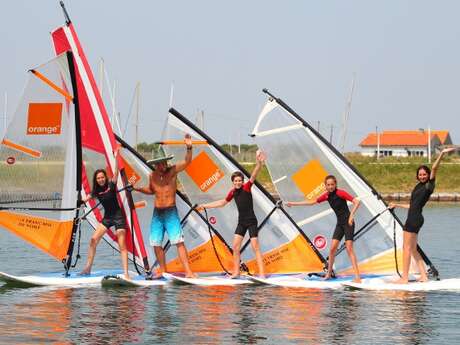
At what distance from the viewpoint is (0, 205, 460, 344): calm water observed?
1055cm

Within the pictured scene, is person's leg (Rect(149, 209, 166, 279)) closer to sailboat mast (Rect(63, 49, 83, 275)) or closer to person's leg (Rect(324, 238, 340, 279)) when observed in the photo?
sailboat mast (Rect(63, 49, 83, 275))

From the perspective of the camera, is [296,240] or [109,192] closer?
[109,192]

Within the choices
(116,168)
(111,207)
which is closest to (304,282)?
(111,207)

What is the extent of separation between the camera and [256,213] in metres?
14.7

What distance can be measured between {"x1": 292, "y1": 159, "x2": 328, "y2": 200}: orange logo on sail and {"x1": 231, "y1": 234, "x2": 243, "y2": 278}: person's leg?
4.17 ft

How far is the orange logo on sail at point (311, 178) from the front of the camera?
1460 centimetres

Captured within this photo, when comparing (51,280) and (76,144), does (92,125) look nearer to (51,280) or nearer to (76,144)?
(76,144)

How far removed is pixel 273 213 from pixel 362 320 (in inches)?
133

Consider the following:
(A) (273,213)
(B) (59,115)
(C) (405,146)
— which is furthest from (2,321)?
(C) (405,146)

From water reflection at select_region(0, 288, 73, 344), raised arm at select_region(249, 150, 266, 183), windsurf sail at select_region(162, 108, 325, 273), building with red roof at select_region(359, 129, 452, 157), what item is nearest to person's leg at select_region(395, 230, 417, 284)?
windsurf sail at select_region(162, 108, 325, 273)

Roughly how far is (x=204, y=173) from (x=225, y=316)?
130 inches

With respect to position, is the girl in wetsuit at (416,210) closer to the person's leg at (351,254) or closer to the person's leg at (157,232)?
the person's leg at (351,254)

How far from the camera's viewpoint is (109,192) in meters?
13.6

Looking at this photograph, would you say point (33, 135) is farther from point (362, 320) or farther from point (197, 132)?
point (362, 320)
